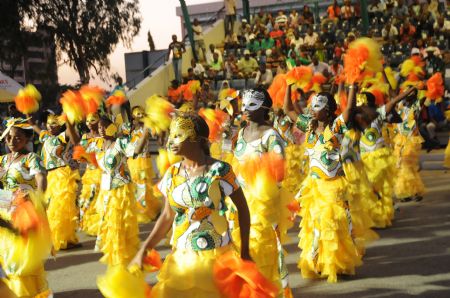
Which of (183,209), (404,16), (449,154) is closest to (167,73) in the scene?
(404,16)

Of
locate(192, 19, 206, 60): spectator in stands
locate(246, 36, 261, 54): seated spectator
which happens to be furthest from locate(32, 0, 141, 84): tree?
locate(246, 36, 261, 54): seated spectator

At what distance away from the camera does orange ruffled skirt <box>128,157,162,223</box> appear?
10.9 meters

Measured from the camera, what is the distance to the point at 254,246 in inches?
206

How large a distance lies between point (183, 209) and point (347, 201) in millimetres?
3012

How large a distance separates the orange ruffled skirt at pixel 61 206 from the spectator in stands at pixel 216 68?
12429 mm

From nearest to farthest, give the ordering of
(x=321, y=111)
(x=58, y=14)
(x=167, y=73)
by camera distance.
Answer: (x=321, y=111) < (x=167, y=73) < (x=58, y=14)

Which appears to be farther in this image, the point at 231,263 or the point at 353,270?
the point at 353,270

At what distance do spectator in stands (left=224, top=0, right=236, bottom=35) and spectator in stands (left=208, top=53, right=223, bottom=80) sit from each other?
352 cm

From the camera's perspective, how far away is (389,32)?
789 inches

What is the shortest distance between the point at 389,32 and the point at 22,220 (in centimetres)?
1804

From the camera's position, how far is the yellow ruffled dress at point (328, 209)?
6.35 m

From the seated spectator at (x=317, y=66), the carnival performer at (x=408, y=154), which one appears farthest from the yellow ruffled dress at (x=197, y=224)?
the seated spectator at (x=317, y=66)

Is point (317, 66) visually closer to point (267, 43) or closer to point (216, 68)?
point (267, 43)

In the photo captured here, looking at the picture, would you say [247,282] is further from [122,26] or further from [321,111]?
[122,26]
